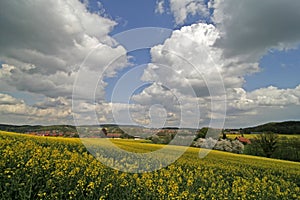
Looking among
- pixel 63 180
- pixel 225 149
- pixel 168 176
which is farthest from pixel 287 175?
pixel 225 149

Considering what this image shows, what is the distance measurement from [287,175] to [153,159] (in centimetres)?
751

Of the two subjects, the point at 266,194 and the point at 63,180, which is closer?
the point at 63,180

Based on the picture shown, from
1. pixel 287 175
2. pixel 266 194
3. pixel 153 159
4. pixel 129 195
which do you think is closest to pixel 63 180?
pixel 129 195

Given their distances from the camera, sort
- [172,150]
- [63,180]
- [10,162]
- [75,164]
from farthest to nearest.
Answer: [172,150] < [75,164] < [10,162] < [63,180]

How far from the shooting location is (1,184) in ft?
21.7

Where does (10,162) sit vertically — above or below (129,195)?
above

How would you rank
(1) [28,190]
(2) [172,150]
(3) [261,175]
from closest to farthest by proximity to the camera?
1. (1) [28,190]
2. (3) [261,175]
3. (2) [172,150]

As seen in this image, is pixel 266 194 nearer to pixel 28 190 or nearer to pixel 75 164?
pixel 75 164

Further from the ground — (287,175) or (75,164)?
(75,164)

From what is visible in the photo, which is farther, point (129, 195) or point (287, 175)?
point (287, 175)

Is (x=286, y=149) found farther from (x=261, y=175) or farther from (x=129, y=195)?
(x=129, y=195)

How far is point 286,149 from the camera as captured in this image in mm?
45281

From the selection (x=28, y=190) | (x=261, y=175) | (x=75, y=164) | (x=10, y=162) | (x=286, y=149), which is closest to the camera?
(x=28, y=190)

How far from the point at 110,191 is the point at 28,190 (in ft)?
6.37
